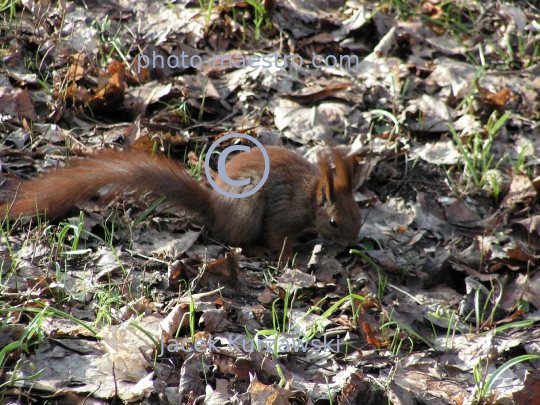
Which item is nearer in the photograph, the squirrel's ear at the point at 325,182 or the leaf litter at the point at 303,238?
the leaf litter at the point at 303,238

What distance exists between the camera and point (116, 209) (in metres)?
3.10

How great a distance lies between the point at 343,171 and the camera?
11.0 feet

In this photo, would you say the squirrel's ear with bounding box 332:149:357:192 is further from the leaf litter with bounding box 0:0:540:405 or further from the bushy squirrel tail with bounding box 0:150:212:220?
the bushy squirrel tail with bounding box 0:150:212:220

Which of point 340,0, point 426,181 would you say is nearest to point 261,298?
point 426,181

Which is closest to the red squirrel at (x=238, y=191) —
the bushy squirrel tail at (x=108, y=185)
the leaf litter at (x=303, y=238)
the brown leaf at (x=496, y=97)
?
the bushy squirrel tail at (x=108, y=185)

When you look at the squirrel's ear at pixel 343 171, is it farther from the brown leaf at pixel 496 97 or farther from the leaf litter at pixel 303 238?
the brown leaf at pixel 496 97

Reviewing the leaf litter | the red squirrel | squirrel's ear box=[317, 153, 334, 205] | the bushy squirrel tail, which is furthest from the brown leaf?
the bushy squirrel tail

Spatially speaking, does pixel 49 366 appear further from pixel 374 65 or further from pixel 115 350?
pixel 374 65

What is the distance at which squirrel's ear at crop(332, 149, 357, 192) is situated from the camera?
3.26 meters

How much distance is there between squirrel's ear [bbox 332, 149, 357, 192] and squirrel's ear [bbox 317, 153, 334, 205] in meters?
0.06

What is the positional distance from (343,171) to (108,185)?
126 centimetres

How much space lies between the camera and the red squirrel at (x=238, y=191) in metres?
2.97

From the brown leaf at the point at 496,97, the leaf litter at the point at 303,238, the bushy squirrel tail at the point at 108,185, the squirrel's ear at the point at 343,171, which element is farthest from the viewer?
the brown leaf at the point at 496,97

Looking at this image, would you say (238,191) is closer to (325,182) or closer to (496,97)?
(325,182)
